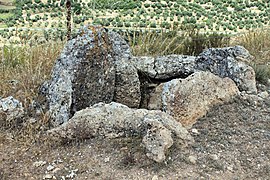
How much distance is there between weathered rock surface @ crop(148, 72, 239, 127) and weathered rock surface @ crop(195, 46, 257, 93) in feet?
1.06

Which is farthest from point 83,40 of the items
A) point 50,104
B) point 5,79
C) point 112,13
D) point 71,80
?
point 112,13

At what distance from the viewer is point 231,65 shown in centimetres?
496

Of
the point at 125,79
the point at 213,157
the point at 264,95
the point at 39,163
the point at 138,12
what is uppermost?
the point at 125,79

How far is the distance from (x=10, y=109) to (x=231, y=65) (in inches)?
96.9

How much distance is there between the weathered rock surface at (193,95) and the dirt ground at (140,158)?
0.18 meters

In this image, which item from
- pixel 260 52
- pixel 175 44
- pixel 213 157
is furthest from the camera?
pixel 260 52

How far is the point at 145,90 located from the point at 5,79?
1596 millimetres

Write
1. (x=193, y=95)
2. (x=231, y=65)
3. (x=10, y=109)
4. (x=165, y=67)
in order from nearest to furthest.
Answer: (x=10, y=109) < (x=193, y=95) < (x=231, y=65) < (x=165, y=67)

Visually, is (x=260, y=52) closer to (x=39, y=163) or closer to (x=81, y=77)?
(x=81, y=77)

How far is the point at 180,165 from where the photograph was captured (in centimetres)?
352

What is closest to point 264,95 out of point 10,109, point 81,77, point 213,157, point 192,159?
point 213,157

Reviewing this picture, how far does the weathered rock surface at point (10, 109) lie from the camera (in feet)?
13.4

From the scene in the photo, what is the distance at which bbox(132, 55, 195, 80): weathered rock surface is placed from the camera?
5.12 meters

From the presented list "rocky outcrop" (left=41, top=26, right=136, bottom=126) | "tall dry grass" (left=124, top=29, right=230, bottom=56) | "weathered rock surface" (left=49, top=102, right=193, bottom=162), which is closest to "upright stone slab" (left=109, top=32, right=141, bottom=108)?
"rocky outcrop" (left=41, top=26, right=136, bottom=126)
